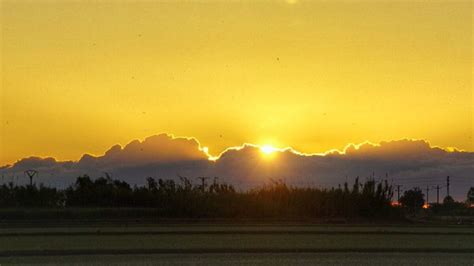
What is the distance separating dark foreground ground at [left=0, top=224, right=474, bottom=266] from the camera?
48.1 feet

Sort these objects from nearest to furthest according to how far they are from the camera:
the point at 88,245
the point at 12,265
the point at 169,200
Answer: the point at 12,265 < the point at 88,245 < the point at 169,200

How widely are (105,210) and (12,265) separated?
20456 millimetres

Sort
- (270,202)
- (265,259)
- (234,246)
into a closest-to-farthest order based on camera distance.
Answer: (265,259) → (234,246) → (270,202)

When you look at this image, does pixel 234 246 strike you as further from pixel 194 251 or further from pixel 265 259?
pixel 265 259

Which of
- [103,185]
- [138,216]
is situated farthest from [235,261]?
[103,185]

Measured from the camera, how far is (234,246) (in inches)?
679

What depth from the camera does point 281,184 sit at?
36969 millimetres

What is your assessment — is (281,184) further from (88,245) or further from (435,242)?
(88,245)

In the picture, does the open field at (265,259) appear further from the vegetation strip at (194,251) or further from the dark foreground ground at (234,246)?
the vegetation strip at (194,251)

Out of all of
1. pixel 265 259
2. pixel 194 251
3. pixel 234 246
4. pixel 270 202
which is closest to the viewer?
pixel 265 259

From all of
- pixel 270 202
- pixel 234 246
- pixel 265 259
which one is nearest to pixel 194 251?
pixel 234 246

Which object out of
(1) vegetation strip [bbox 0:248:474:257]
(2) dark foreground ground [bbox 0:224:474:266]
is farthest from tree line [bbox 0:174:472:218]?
(1) vegetation strip [bbox 0:248:474:257]

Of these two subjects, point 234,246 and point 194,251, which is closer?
point 194,251

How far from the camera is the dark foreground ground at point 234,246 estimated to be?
577 inches
